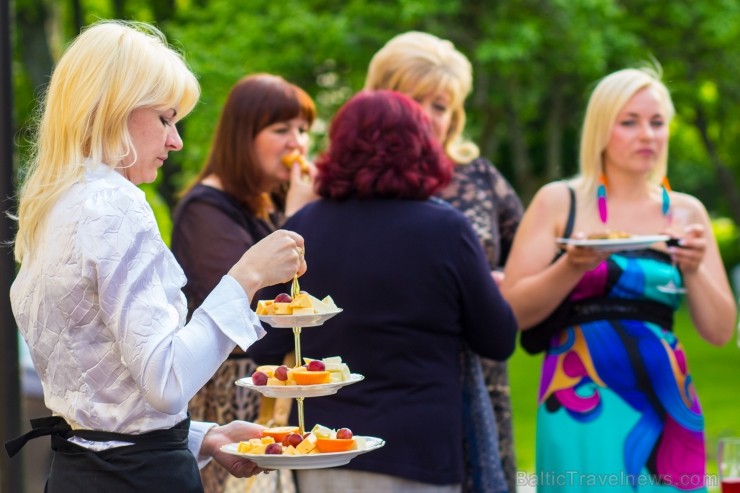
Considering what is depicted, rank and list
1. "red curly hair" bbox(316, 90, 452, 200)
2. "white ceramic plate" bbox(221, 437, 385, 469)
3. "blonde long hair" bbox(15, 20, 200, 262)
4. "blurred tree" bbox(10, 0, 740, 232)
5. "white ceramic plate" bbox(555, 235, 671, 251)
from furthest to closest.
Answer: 1. "blurred tree" bbox(10, 0, 740, 232)
2. "white ceramic plate" bbox(555, 235, 671, 251)
3. "red curly hair" bbox(316, 90, 452, 200)
4. "white ceramic plate" bbox(221, 437, 385, 469)
5. "blonde long hair" bbox(15, 20, 200, 262)

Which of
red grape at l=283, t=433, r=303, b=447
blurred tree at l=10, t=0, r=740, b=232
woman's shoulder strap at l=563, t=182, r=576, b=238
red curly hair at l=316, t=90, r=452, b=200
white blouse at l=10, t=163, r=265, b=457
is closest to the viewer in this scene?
white blouse at l=10, t=163, r=265, b=457

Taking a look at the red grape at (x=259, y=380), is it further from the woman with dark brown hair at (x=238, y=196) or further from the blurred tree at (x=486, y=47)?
the blurred tree at (x=486, y=47)

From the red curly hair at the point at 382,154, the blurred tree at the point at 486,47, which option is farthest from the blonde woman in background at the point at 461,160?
the blurred tree at the point at 486,47

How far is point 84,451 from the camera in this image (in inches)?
109

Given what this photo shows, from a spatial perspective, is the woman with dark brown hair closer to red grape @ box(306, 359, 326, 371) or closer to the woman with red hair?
the woman with red hair

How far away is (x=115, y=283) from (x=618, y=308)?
8.17 ft

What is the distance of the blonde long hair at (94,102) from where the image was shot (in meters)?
2.73

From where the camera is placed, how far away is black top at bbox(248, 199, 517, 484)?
3967mm

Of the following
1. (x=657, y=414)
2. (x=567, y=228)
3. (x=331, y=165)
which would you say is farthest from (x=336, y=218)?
(x=657, y=414)

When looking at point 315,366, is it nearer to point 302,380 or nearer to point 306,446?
point 302,380

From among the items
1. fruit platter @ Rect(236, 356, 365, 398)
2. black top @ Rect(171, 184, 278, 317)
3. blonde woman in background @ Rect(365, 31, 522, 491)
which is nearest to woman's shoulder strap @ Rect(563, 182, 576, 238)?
blonde woman in background @ Rect(365, 31, 522, 491)

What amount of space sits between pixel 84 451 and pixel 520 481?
8.47 ft

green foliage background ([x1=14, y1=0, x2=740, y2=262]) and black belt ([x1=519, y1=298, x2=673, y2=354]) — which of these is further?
green foliage background ([x1=14, y1=0, x2=740, y2=262])

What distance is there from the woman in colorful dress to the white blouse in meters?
2.01
